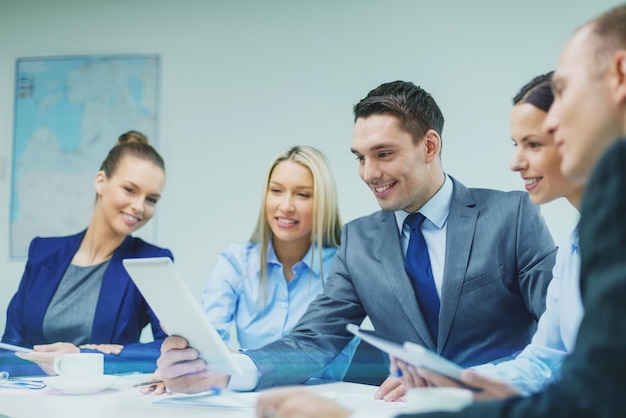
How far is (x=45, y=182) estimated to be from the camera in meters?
3.78

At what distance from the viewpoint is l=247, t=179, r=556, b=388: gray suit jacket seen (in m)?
2.02

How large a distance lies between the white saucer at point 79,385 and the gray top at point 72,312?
905 millimetres

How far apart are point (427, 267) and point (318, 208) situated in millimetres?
665

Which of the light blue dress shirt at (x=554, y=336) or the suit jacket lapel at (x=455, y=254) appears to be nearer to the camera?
the light blue dress shirt at (x=554, y=336)

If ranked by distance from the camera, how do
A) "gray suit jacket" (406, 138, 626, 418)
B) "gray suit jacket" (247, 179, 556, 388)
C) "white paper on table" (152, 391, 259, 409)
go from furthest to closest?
"gray suit jacket" (247, 179, 556, 388), "white paper on table" (152, 391, 259, 409), "gray suit jacket" (406, 138, 626, 418)

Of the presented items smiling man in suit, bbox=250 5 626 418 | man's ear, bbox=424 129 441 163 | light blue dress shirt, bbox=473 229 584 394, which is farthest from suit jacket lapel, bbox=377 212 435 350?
smiling man in suit, bbox=250 5 626 418

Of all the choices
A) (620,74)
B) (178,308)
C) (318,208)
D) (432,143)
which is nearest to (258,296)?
(318,208)

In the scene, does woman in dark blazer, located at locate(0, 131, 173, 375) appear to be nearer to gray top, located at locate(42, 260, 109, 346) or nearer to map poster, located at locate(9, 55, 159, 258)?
gray top, located at locate(42, 260, 109, 346)

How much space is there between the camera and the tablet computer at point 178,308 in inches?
52.9

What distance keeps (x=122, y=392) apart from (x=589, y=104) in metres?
1.24

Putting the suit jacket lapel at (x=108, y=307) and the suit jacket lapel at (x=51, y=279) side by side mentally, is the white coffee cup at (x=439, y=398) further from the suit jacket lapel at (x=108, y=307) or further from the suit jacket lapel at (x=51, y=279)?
the suit jacket lapel at (x=51, y=279)

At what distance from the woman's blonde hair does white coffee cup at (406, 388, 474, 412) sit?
167cm

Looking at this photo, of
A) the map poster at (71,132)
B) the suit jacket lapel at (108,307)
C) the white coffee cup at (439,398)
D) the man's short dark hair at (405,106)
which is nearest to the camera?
the white coffee cup at (439,398)

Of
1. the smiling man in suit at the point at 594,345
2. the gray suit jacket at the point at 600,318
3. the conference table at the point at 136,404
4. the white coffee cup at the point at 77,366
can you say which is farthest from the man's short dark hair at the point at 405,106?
the gray suit jacket at the point at 600,318
